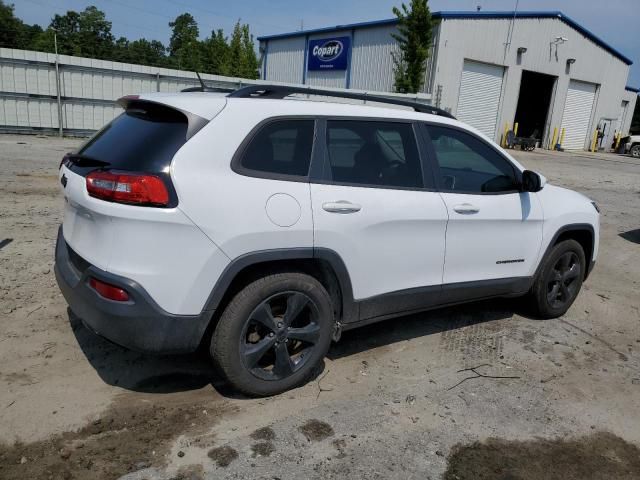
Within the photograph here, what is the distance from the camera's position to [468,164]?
13.7 feet

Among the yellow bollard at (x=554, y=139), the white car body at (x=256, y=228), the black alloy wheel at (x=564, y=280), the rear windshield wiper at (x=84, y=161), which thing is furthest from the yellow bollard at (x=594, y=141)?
the rear windshield wiper at (x=84, y=161)

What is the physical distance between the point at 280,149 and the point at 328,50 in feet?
94.8

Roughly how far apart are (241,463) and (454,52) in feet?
83.0

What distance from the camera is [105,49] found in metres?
70.6

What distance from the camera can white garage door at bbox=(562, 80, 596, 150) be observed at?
106 ft

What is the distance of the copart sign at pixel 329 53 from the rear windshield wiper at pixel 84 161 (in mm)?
27471

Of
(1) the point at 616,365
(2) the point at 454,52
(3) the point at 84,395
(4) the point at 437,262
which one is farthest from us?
(2) the point at 454,52

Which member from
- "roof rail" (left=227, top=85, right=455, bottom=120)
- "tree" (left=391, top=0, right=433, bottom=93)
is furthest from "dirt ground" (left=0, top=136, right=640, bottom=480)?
"tree" (left=391, top=0, right=433, bottom=93)

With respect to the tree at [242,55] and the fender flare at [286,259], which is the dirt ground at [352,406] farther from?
the tree at [242,55]

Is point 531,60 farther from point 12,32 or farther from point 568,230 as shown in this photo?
point 12,32

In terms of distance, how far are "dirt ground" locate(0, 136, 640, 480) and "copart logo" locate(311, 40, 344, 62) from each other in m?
26.9

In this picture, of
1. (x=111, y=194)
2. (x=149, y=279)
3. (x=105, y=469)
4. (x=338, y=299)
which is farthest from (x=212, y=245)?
(x=105, y=469)

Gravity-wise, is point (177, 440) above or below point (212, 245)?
below

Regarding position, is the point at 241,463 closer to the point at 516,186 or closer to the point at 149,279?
the point at 149,279
